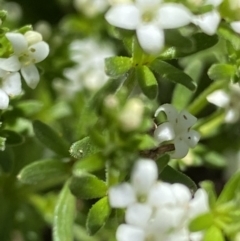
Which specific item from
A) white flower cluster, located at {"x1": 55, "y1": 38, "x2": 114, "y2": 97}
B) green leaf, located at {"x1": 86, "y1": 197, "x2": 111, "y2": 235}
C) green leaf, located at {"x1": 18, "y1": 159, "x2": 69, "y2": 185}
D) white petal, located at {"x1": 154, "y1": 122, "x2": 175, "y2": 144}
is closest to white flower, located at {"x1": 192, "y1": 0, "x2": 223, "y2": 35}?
white petal, located at {"x1": 154, "y1": 122, "x2": 175, "y2": 144}

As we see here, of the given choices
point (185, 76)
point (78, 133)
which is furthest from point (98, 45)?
point (185, 76)

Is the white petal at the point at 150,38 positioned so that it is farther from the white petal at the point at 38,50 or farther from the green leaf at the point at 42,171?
the green leaf at the point at 42,171

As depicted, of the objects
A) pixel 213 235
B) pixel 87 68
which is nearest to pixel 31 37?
pixel 213 235

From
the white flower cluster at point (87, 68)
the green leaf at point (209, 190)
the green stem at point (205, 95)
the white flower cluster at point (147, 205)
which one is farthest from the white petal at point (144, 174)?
the white flower cluster at point (87, 68)

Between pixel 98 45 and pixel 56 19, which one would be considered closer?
pixel 98 45

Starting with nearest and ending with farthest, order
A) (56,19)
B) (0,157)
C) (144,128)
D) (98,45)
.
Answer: (144,128) < (0,157) < (98,45) < (56,19)

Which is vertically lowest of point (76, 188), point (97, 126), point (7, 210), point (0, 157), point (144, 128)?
point (7, 210)

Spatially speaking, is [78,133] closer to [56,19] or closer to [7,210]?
[7,210]

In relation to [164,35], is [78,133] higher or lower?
lower

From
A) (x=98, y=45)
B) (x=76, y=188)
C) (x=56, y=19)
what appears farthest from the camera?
(x=56, y=19)
